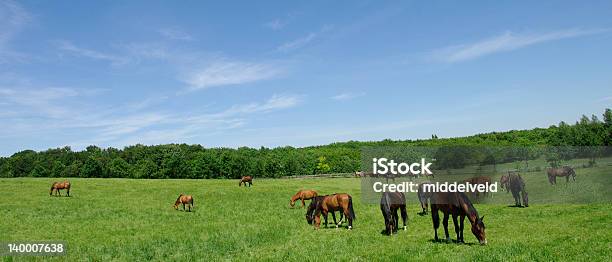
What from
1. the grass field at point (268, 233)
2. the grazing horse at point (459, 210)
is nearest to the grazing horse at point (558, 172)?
the grass field at point (268, 233)

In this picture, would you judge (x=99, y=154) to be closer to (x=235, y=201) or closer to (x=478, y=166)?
(x=235, y=201)

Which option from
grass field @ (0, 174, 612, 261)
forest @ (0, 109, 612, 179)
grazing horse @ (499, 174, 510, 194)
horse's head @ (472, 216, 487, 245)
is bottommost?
grass field @ (0, 174, 612, 261)

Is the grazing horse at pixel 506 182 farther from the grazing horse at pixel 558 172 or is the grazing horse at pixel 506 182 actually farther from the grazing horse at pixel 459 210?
the grazing horse at pixel 459 210

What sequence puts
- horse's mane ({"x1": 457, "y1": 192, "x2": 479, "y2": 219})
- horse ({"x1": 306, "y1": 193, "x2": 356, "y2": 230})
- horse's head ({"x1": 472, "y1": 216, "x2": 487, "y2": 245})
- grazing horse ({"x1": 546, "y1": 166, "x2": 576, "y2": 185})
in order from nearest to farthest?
horse's head ({"x1": 472, "y1": 216, "x2": 487, "y2": 245})
horse's mane ({"x1": 457, "y1": 192, "x2": 479, "y2": 219})
horse ({"x1": 306, "y1": 193, "x2": 356, "y2": 230})
grazing horse ({"x1": 546, "y1": 166, "x2": 576, "y2": 185})

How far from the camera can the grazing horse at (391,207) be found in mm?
19156

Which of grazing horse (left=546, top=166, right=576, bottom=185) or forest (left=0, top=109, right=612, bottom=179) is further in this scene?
forest (left=0, top=109, right=612, bottom=179)

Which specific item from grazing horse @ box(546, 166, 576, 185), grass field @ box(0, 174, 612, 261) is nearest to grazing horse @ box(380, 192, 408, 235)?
grass field @ box(0, 174, 612, 261)

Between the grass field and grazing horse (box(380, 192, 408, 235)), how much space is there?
24.4 inches

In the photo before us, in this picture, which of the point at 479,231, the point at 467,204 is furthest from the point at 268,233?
the point at 479,231

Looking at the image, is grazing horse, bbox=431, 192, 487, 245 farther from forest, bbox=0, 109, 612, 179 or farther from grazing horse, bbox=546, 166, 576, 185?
forest, bbox=0, 109, 612, 179

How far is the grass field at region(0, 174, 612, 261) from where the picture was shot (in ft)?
46.9

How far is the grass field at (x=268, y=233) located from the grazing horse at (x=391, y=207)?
62cm

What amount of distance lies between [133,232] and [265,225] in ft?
23.5

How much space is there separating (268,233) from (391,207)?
6.16 m
